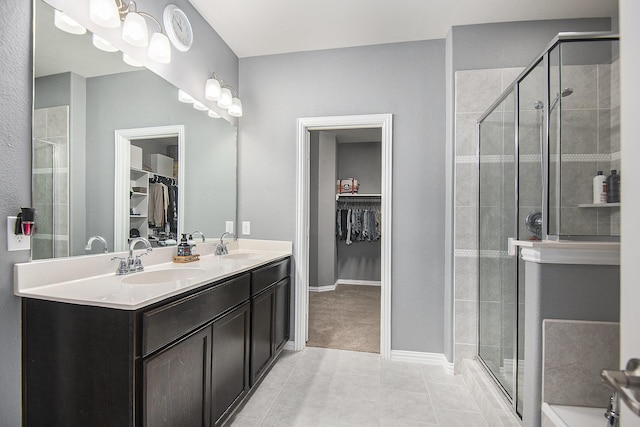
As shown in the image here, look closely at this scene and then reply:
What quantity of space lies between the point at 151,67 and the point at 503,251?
8.30 ft

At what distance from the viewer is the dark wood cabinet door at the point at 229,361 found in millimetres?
1591

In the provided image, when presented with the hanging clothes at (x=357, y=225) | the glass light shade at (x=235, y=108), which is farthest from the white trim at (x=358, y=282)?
the glass light shade at (x=235, y=108)

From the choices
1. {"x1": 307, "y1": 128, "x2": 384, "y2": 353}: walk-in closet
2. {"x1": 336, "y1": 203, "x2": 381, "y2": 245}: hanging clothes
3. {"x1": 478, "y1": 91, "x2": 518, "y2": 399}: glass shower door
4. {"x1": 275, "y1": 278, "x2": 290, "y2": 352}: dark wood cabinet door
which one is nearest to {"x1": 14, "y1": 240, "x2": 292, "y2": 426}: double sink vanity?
{"x1": 275, "y1": 278, "x2": 290, "y2": 352}: dark wood cabinet door

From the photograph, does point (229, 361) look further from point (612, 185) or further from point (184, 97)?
point (612, 185)

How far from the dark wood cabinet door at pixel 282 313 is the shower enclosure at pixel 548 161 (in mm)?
1566

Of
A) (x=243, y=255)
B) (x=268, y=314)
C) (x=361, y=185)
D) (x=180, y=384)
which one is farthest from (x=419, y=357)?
(x=361, y=185)

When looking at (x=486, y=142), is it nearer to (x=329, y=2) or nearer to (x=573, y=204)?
(x=573, y=204)

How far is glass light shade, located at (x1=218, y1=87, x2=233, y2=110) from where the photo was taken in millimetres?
2527

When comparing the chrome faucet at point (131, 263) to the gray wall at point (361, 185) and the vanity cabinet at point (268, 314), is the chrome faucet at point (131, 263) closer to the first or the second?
the vanity cabinet at point (268, 314)

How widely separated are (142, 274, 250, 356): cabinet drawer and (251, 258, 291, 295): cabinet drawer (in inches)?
7.8

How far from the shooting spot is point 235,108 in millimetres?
2680

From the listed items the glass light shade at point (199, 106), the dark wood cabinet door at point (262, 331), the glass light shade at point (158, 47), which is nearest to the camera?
the glass light shade at point (158, 47)

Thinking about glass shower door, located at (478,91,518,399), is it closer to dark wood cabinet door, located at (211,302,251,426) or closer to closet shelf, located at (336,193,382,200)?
dark wood cabinet door, located at (211,302,251,426)

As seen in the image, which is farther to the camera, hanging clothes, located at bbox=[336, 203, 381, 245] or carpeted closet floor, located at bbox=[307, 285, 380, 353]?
hanging clothes, located at bbox=[336, 203, 381, 245]
